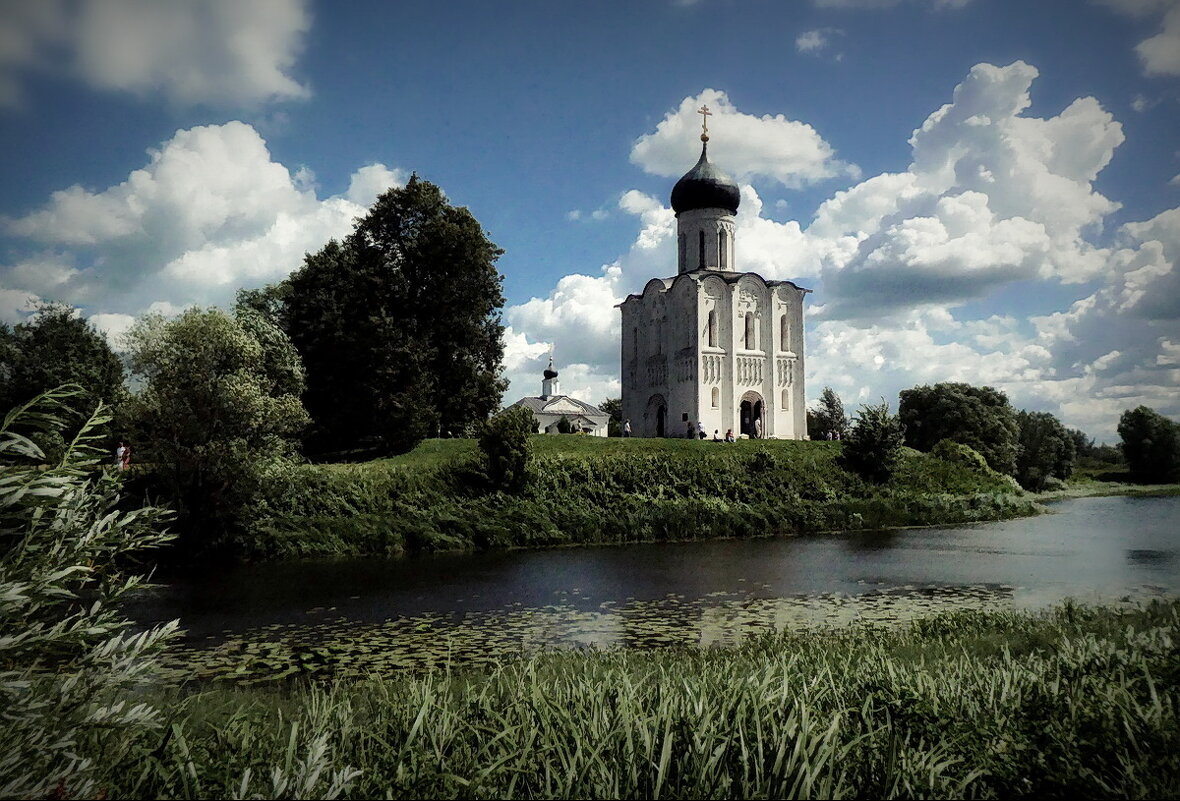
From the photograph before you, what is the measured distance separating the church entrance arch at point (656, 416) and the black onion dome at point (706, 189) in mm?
12383

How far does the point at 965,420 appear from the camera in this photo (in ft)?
200

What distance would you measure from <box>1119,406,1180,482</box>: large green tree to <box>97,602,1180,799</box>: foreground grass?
170 ft

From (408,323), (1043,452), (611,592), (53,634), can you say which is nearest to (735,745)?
(53,634)

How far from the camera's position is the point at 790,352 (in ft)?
162

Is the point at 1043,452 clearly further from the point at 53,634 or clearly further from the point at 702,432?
the point at 53,634

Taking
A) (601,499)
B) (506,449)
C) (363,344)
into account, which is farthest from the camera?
(363,344)

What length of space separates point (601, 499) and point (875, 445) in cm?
1427

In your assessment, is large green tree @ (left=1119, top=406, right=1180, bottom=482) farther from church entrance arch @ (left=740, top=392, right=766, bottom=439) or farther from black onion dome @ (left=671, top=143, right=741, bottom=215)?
black onion dome @ (left=671, top=143, right=741, bottom=215)

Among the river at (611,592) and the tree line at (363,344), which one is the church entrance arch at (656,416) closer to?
the tree line at (363,344)

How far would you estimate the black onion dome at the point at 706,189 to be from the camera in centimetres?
4800

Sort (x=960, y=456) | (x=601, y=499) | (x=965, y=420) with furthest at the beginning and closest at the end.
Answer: (x=965, y=420), (x=960, y=456), (x=601, y=499)

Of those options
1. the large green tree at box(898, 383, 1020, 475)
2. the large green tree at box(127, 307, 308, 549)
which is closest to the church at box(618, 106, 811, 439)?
the large green tree at box(898, 383, 1020, 475)

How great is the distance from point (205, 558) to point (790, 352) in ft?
120

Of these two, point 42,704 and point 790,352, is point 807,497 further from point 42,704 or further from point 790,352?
point 42,704
